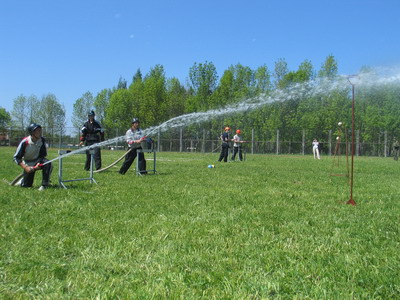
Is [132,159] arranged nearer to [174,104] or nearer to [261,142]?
[261,142]

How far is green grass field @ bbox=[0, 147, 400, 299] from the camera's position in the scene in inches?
113

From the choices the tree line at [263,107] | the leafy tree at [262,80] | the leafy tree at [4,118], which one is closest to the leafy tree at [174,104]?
the tree line at [263,107]

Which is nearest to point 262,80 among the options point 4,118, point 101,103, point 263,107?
point 263,107

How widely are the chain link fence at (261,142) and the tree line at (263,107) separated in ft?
1.40

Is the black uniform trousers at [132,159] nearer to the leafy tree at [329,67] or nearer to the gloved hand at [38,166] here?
the gloved hand at [38,166]

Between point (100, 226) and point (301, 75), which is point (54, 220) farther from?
point (301, 75)

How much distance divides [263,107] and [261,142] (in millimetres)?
5231

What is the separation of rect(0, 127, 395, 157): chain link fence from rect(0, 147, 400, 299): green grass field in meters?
38.4

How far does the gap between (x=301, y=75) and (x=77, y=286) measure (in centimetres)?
5192

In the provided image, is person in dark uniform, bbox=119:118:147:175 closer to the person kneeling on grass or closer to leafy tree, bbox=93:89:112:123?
the person kneeling on grass

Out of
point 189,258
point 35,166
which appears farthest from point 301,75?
point 189,258

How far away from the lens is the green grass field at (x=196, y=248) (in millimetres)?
2867

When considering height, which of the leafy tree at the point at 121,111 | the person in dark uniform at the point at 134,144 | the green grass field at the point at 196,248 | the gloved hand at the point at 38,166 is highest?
the leafy tree at the point at 121,111

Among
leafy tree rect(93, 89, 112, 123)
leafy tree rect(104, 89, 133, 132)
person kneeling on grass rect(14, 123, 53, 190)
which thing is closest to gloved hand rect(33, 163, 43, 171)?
person kneeling on grass rect(14, 123, 53, 190)
